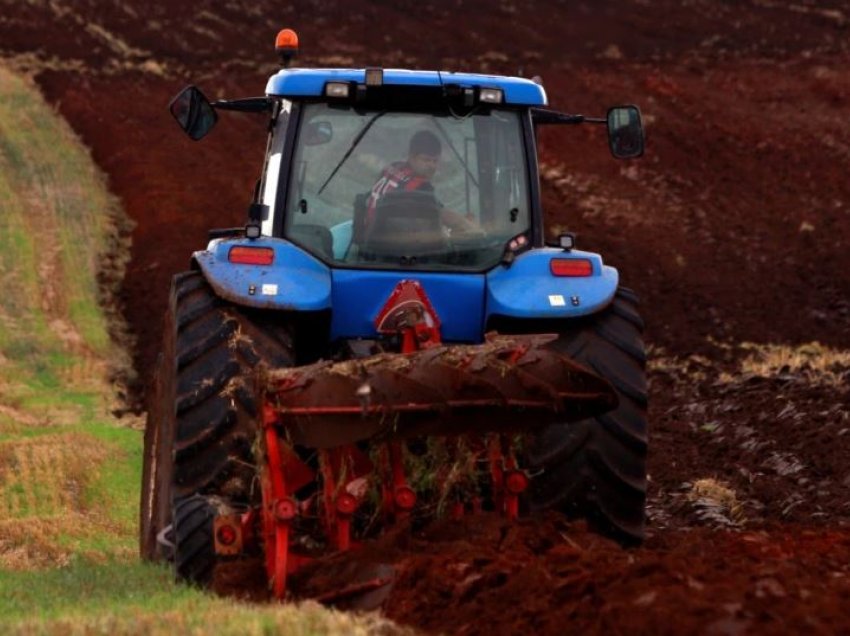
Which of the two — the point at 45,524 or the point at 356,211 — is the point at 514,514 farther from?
the point at 45,524

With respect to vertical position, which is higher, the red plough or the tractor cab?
the tractor cab

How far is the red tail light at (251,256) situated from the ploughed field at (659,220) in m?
1.36

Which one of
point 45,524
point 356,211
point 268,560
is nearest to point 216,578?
point 268,560

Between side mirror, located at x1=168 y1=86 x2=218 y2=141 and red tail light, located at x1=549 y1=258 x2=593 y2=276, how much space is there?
1.92 meters

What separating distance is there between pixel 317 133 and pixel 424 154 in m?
0.49

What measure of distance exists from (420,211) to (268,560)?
6.43 feet

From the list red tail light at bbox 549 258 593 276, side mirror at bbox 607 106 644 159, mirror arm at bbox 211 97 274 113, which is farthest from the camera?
mirror arm at bbox 211 97 274 113

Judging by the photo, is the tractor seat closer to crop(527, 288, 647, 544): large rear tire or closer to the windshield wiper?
the windshield wiper

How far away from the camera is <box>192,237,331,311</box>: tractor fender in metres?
7.90

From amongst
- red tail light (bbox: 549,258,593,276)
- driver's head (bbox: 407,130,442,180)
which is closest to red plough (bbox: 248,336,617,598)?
red tail light (bbox: 549,258,593,276)

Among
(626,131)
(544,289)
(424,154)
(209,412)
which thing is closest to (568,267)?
(544,289)

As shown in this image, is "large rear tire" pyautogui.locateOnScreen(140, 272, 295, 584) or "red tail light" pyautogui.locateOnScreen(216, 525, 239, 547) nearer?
"red tail light" pyautogui.locateOnScreen(216, 525, 239, 547)

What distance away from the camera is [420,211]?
28.0ft

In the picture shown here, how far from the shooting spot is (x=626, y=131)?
29.6 ft
